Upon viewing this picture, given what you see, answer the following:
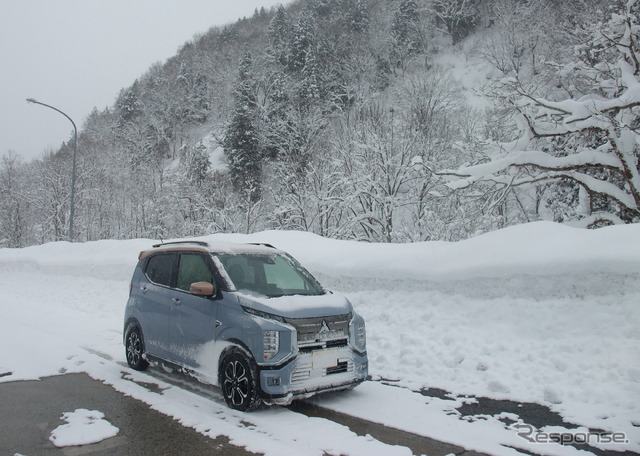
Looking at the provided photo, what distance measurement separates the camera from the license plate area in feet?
16.9

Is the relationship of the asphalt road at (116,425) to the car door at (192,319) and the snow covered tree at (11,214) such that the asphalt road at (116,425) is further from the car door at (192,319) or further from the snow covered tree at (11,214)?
the snow covered tree at (11,214)

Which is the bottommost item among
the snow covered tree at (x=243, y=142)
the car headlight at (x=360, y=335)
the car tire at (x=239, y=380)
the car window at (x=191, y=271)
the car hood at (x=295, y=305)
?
the car tire at (x=239, y=380)

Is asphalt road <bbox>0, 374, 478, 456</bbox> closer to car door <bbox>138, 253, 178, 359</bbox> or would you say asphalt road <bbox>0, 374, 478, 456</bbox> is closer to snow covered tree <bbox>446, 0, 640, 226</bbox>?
car door <bbox>138, 253, 178, 359</bbox>

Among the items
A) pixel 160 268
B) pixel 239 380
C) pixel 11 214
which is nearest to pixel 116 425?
pixel 239 380

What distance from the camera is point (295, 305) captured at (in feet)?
17.4

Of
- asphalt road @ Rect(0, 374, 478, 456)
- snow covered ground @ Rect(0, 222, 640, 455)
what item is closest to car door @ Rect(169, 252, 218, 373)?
snow covered ground @ Rect(0, 222, 640, 455)

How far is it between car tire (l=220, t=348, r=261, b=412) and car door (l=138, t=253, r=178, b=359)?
1.40 meters

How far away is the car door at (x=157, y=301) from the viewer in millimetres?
6406

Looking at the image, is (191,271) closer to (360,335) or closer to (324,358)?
(324,358)

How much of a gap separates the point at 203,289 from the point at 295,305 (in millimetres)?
1151

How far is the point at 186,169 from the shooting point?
127ft

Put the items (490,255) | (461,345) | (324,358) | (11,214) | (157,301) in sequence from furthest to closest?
(11,214)
(490,255)
(461,345)
(157,301)
(324,358)

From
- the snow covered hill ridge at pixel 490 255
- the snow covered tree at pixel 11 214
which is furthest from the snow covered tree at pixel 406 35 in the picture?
the snow covered hill ridge at pixel 490 255

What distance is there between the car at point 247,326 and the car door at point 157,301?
1cm
